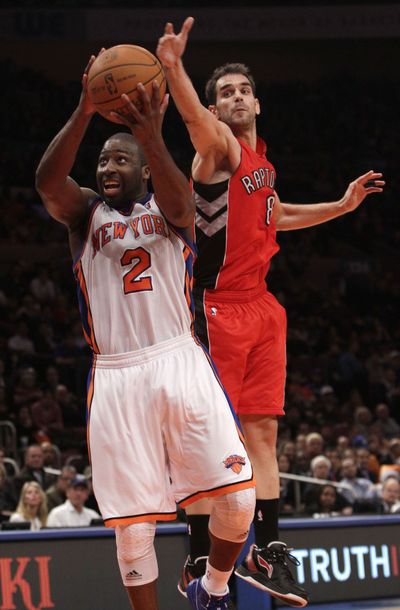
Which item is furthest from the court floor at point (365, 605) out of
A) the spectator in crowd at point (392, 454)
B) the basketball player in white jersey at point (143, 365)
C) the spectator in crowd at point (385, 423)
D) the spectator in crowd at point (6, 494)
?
the spectator in crowd at point (385, 423)

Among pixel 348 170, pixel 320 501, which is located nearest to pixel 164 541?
pixel 320 501

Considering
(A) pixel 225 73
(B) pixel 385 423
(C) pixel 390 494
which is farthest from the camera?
(B) pixel 385 423

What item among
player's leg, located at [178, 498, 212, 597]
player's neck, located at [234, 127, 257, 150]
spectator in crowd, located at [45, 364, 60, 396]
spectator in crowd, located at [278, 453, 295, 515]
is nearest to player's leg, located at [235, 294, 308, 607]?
player's leg, located at [178, 498, 212, 597]

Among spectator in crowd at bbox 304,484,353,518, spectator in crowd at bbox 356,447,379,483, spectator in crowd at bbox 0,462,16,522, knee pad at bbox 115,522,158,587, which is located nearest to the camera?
knee pad at bbox 115,522,158,587

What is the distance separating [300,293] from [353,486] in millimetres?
8384

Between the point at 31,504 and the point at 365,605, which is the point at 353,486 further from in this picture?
the point at 365,605

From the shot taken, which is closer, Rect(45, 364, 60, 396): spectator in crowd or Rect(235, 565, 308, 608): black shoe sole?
Rect(235, 565, 308, 608): black shoe sole

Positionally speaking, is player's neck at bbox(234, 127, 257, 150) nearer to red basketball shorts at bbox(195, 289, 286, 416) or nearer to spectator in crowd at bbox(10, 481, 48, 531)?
red basketball shorts at bbox(195, 289, 286, 416)

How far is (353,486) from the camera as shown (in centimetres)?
1249

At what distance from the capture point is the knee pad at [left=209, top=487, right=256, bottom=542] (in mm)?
4648

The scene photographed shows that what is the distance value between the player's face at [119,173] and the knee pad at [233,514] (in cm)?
147

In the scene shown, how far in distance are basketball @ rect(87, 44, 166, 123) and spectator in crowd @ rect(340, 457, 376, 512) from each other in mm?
8558

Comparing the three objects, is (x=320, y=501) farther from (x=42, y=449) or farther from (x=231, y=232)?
(x=231, y=232)

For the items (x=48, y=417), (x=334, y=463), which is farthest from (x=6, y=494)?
(x=334, y=463)
